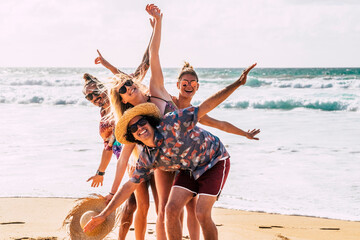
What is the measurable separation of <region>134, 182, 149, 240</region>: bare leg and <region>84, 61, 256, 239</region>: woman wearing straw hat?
489 mm

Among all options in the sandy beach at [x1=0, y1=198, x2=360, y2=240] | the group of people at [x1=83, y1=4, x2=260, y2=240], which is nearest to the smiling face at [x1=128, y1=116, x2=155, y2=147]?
the group of people at [x1=83, y1=4, x2=260, y2=240]

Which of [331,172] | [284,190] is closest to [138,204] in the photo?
[284,190]

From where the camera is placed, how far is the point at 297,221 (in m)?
5.34

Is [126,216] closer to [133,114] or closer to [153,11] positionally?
[133,114]

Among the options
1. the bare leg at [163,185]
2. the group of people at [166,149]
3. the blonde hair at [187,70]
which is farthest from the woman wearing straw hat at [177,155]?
the blonde hair at [187,70]

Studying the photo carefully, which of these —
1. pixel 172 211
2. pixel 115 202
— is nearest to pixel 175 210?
pixel 172 211

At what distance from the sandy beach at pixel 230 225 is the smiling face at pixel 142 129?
173cm

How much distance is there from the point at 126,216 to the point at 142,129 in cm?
108

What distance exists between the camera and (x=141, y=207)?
388cm

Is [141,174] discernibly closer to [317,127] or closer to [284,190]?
[284,190]

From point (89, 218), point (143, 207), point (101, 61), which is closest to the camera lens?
point (89, 218)

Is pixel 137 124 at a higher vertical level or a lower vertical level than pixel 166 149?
higher

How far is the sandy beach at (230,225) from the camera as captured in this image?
485cm

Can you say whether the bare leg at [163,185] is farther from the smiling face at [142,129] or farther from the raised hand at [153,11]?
the raised hand at [153,11]
